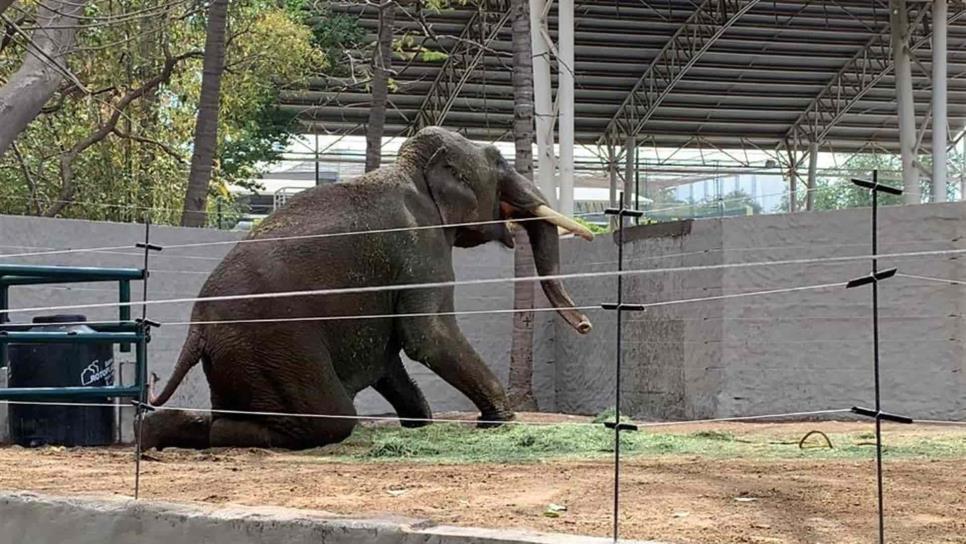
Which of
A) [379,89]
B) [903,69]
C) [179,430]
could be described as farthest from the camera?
[903,69]

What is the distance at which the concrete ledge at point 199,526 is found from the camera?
4.58 metres

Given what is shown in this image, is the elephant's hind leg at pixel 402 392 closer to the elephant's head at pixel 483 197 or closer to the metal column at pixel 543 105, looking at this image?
the elephant's head at pixel 483 197

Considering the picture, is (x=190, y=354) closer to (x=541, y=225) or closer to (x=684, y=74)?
(x=541, y=225)

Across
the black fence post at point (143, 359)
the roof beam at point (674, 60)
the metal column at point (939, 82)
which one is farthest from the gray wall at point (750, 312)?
the roof beam at point (674, 60)

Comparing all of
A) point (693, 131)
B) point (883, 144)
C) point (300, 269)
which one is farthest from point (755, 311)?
point (883, 144)

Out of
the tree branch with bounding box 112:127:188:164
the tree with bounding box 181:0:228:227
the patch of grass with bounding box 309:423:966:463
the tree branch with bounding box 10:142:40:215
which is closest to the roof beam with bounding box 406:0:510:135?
the tree branch with bounding box 112:127:188:164

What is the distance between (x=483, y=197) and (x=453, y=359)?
172cm

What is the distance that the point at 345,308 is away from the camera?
9.28 metres

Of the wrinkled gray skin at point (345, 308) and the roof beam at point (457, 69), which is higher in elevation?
the roof beam at point (457, 69)

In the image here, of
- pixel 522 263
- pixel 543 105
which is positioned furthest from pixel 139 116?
pixel 522 263

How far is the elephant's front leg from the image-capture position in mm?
9711

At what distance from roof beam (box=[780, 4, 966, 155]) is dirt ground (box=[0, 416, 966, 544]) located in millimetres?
31018

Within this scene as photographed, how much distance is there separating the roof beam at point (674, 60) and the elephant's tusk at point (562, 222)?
72.7 feet

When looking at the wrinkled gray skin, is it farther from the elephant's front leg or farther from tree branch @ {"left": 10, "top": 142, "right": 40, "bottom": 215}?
tree branch @ {"left": 10, "top": 142, "right": 40, "bottom": 215}
